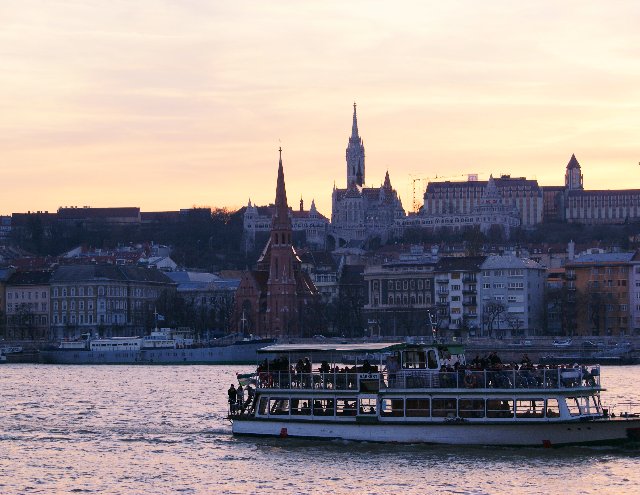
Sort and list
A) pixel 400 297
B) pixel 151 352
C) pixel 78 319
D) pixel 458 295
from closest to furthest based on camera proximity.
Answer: pixel 151 352
pixel 458 295
pixel 78 319
pixel 400 297

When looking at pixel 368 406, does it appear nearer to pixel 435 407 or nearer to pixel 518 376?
pixel 435 407

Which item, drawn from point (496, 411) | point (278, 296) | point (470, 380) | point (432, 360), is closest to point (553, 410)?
point (496, 411)

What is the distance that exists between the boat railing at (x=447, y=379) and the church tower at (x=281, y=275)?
112775mm

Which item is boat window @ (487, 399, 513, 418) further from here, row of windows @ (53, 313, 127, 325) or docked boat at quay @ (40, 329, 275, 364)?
row of windows @ (53, 313, 127, 325)

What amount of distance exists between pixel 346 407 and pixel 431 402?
304cm

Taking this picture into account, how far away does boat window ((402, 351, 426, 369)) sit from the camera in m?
57.3

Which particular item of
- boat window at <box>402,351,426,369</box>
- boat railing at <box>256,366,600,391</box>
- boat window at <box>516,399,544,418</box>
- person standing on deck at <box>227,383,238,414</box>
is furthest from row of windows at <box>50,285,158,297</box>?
boat window at <box>516,399,544,418</box>

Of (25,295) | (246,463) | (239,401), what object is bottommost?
(246,463)

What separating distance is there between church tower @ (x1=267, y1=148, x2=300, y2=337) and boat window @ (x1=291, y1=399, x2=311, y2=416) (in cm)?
11244

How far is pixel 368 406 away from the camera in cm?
5716

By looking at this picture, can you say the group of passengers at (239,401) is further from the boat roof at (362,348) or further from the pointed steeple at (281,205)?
the pointed steeple at (281,205)

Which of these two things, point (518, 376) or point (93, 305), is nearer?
point (518, 376)

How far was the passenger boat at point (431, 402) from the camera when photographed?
54.7 m

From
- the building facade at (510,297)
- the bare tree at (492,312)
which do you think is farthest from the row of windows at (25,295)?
the bare tree at (492,312)
